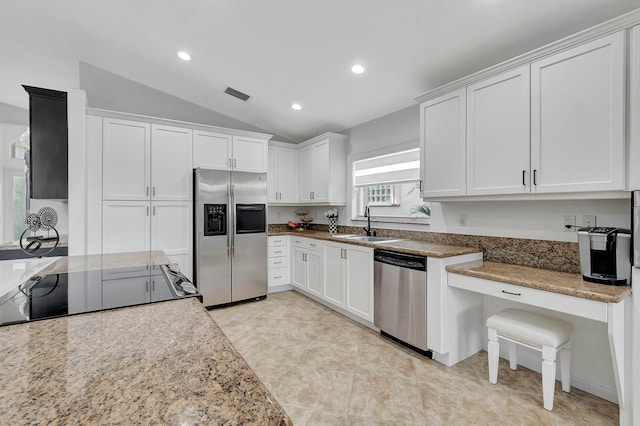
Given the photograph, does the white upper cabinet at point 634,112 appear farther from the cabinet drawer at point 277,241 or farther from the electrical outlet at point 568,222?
the cabinet drawer at point 277,241

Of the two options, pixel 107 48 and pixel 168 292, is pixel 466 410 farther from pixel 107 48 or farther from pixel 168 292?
pixel 107 48

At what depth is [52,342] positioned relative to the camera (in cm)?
82

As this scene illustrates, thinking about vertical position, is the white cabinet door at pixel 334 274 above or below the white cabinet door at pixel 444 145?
below

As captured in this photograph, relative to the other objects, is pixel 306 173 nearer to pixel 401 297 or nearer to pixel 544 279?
pixel 401 297

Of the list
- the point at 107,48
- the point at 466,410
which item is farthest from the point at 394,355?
the point at 107,48

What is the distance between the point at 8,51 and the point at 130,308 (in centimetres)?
467

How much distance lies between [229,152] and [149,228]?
4.62 feet

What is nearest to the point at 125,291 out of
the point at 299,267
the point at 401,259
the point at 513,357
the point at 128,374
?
the point at 128,374

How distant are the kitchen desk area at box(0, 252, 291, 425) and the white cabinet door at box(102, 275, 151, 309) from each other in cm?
14

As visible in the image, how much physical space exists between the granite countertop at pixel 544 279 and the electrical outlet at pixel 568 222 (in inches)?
13.3

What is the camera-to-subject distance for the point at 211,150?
4078mm

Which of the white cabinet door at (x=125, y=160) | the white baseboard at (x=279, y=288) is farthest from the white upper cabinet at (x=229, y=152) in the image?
the white baseboard at (x=279, y=288)

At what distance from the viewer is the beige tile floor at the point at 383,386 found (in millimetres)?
1907

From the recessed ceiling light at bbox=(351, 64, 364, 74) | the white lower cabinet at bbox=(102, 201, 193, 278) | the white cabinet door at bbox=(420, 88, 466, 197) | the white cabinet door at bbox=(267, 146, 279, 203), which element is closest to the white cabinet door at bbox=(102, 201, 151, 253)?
the white lower cabinet at bbox=(102, 201, 193, 278)
